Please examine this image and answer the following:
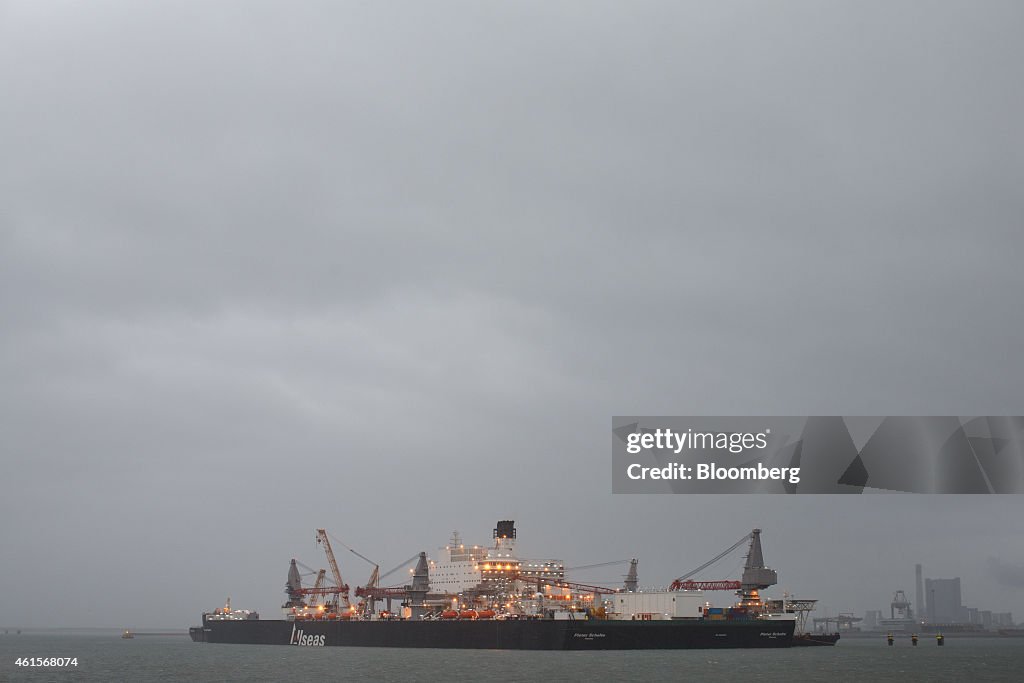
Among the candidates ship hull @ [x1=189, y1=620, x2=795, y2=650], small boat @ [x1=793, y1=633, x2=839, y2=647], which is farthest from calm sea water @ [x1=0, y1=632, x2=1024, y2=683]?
small boat @ [x1=793, y1=633, x2=839, y2=647]

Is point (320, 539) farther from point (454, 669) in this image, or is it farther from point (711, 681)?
point (711, 681)

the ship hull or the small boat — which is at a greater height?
the ship hull

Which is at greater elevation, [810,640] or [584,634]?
[584,634]

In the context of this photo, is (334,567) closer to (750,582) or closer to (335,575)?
(335,575)

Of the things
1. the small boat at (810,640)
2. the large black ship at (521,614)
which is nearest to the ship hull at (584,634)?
the large black ship at (521,614)

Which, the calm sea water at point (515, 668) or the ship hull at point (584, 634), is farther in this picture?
the ship hull at point (584, 634)

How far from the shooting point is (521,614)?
9975 cm

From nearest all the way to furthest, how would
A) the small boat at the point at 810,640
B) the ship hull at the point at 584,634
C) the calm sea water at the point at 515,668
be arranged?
the calm sea water at the point at 515,668 → the ship hull at the point at 584,634 → the small boat at the point at 810,640

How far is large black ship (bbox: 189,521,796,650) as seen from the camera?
9156 cm

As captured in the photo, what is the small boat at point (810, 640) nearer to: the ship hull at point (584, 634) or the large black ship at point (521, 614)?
the large black ship at point (521, 614)

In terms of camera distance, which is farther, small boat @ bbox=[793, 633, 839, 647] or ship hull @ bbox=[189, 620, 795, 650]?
small boat @ bbox=[793, 633, 839, 647]

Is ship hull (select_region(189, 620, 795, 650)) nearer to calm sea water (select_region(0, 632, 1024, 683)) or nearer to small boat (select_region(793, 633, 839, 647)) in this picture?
calm sea water (select_region(0, 632, 1024, 683))

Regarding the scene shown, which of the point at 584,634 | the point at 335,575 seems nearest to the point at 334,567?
the point at 335,575

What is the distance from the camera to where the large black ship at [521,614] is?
3605 inches
